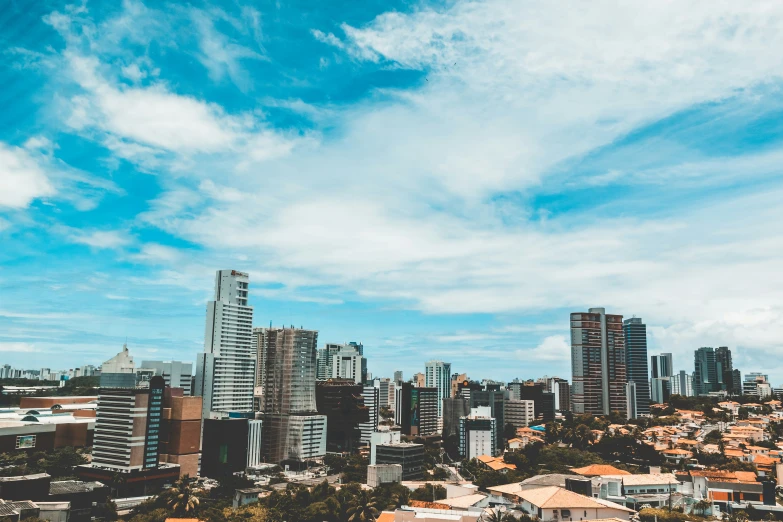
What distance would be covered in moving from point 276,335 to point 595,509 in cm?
4699

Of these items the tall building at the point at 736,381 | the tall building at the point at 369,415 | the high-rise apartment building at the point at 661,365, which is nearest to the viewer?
the tall building at the point at 369,415

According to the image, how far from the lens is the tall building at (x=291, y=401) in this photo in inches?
2499

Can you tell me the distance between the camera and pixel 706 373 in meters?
117

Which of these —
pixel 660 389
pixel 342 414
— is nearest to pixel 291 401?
pixel 342 414

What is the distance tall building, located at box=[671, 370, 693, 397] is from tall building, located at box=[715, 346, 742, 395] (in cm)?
978

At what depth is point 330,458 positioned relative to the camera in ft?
202

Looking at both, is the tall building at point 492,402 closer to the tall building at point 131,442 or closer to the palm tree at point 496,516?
the tall building at point 131,442

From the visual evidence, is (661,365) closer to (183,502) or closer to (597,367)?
(597,367)

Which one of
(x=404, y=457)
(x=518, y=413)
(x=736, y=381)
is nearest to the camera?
(x=404, y=457)

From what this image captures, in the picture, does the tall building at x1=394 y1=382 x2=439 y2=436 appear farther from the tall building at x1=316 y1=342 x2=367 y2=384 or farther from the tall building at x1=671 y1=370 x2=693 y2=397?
the tall building at x1=671 y1=370 x2=693 y2=397

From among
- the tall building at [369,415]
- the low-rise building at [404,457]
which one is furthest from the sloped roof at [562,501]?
the tall building at [369,415]

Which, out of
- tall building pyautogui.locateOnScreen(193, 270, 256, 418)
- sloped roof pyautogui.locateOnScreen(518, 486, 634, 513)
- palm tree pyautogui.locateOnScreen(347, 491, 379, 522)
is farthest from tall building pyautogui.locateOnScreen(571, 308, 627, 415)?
palm tree pyautogui.locateOnScreen(347, 491, 379, 522)

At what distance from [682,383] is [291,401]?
94967 millimetres

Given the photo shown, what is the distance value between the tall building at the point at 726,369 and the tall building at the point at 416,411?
5806cm
